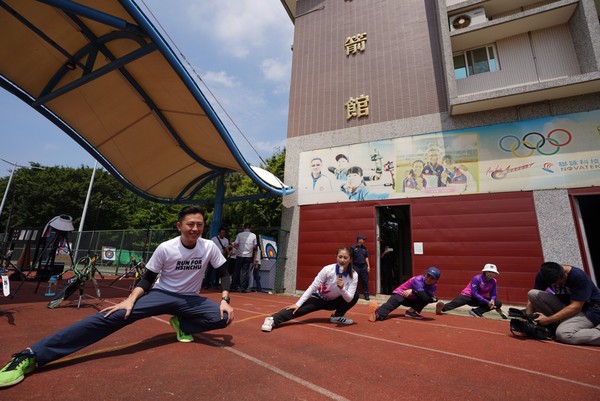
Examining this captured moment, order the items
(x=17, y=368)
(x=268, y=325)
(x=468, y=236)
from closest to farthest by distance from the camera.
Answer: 1. (x=17, y=368)
2. (x=268, y=325)
3. (x=468, y=236)

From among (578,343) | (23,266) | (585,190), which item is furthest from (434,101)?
(23,266)

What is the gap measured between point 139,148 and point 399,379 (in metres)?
10.3

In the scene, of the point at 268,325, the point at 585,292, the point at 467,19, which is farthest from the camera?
the point at 467,19

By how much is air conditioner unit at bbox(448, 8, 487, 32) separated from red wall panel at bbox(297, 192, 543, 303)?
21.4 ft

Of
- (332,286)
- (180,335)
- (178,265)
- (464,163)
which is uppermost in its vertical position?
(464,163)

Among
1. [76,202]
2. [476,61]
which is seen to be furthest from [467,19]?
[76,202]

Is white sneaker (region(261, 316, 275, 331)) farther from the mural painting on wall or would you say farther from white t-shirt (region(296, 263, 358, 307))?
the mural painting on wall

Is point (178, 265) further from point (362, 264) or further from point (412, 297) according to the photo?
point (362, 264)

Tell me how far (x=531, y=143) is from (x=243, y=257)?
9.40 metres

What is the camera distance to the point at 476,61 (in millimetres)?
10328

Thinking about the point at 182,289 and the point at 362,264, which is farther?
the point at 362,264

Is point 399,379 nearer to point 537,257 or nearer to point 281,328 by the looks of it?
point 281,328

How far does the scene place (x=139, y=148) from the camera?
9.88 metres

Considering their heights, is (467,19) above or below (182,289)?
above
